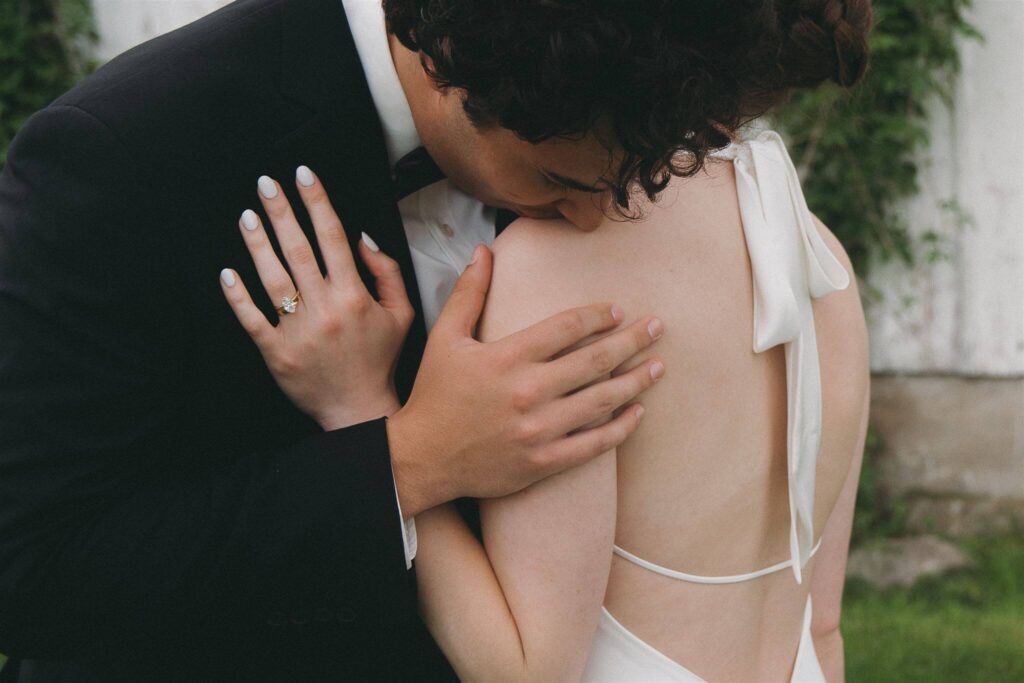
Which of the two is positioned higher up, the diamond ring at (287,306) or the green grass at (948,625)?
the diamond ring at (287,306)

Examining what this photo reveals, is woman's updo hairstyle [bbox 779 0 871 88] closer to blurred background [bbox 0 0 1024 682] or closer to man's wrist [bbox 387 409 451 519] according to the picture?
man's wrist [bbox 387 409 451 519]

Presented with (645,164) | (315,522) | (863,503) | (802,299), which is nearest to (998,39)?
(863,503)

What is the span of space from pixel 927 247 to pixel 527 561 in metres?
4.33

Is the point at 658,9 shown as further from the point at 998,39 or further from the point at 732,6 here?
the point at 998,39

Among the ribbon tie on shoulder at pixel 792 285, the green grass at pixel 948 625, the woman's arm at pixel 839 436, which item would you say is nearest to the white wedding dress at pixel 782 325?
the ribbon tie on shoulder at pixel 792 285

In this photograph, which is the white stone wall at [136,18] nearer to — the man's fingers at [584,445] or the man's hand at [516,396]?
the man's hand at [516,396]

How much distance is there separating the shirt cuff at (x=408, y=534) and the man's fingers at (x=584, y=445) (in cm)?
25

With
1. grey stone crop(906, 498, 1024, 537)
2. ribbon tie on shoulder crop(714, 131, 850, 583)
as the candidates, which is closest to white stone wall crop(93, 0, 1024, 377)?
grey stone crop(906, 498, 1024, 537)

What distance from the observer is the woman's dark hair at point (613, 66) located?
1.41 meters

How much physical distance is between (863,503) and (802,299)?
155 inches

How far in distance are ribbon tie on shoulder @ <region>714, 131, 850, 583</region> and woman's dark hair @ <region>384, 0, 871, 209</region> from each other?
0.21 meters

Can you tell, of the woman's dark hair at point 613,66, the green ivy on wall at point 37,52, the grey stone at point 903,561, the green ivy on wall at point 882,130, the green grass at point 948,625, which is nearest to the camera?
the woman's dark hair at point 613,66

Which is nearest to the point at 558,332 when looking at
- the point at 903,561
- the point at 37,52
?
the point at 903,561

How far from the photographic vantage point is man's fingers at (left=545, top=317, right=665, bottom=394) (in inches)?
62.9
